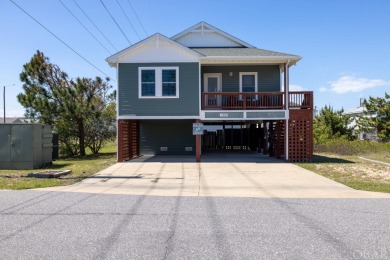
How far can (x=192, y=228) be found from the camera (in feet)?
18.4

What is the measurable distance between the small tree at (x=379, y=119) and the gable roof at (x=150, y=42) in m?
19.5

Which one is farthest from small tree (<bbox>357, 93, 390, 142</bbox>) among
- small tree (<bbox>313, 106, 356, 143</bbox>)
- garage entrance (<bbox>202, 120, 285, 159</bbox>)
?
garage entrance (<bbox>202, 120, 285, 159</bbox>)

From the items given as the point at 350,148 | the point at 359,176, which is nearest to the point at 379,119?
the point at 350,148

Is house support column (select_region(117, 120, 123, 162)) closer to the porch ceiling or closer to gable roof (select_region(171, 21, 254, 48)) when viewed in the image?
the porch ceiling

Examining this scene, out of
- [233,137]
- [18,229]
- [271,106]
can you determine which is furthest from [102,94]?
[18,229]

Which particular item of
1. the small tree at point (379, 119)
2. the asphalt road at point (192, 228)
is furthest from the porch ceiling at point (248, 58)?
the small tree at point (379, 119)

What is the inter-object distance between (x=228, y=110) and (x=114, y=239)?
13.0 meters

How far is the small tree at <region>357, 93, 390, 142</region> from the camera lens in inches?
1141

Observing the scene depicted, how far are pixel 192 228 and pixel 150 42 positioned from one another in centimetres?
1319

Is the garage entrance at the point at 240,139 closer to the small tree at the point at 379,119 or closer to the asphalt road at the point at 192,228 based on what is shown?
the small tree at the point at 379,119

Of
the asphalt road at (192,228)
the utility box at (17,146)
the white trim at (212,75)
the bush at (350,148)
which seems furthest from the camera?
the bush at (350,148)

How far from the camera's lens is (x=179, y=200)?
318 inches

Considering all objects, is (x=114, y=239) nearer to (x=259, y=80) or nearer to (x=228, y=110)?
(x=228, y=110)

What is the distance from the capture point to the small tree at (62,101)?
2141 centimetres
